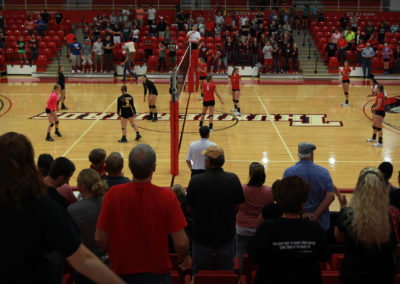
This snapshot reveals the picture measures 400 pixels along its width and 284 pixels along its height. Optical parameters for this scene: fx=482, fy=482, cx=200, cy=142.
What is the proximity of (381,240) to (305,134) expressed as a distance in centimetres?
1238

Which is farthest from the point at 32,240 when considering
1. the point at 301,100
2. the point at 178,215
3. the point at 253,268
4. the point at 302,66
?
the point at 302,66

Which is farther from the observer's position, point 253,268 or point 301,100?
point 301,100

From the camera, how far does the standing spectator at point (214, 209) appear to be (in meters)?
5.03

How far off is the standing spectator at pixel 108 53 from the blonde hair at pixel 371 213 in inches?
Answer: 1009

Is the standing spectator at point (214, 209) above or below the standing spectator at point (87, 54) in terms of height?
below

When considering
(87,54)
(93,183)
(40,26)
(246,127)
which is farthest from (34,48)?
(93,183)

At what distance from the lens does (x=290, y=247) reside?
3.43 m

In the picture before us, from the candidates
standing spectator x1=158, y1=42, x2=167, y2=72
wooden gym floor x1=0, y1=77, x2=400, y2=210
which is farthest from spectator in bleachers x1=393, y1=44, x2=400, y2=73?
standing spectator x1=158, y1=42, x2=167, y2=72

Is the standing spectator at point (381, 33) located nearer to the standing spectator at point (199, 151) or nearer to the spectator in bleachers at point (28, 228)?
the standing spectator at point (199, 151)

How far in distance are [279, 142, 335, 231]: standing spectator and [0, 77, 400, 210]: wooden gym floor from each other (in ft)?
8.91

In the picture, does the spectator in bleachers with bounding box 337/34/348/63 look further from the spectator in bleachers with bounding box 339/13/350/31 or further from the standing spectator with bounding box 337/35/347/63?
the spectator in bleachers with bounding box 339/13/350/31

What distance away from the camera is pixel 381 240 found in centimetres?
360

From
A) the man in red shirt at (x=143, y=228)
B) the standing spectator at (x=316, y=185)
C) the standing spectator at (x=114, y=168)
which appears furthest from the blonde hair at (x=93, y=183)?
the standing spectator at (x=316, y=185)

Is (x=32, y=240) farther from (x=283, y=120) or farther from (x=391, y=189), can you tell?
(x=283, y=120)
